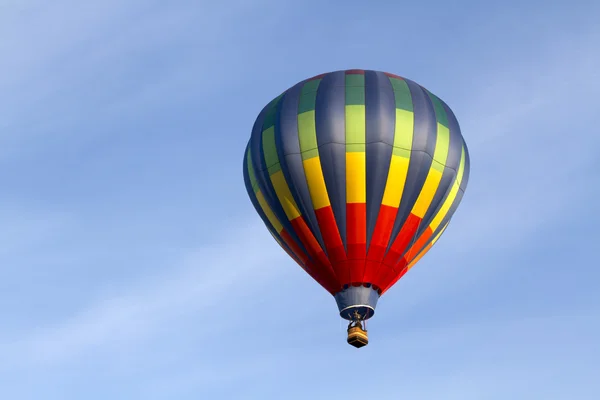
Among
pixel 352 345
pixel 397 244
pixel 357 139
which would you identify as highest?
pixel 357 139

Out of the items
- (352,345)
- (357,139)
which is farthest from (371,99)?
(352,345)

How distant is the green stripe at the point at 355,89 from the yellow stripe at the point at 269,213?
3.67 meters

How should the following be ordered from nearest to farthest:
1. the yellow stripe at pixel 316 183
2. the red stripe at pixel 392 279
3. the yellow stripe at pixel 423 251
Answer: the yellow stripe at pixel 316 183 → the red stripe at pixel 392 279 → the yellow stripe at pixel 423 251

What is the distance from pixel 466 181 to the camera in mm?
41281

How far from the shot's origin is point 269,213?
40344mm

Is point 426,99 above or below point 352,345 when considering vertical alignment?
above

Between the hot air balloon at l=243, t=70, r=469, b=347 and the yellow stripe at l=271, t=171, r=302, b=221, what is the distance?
28mm

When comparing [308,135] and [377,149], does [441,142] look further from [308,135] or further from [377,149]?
[308,135]

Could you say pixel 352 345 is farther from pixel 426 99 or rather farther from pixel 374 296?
pixel 426 99

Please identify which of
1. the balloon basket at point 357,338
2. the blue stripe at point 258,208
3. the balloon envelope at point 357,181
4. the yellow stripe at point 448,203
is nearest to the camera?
the balloon basket at point 357,338

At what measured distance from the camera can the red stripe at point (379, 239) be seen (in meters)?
38.8

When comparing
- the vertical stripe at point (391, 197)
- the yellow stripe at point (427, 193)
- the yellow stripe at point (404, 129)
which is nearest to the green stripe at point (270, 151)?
the vertical stripe at point (391, 197)

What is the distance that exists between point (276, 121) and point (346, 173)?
276 cm

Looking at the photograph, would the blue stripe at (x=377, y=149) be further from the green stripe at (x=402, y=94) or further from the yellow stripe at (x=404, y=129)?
A: the green stripe at (x=402, y=94)
